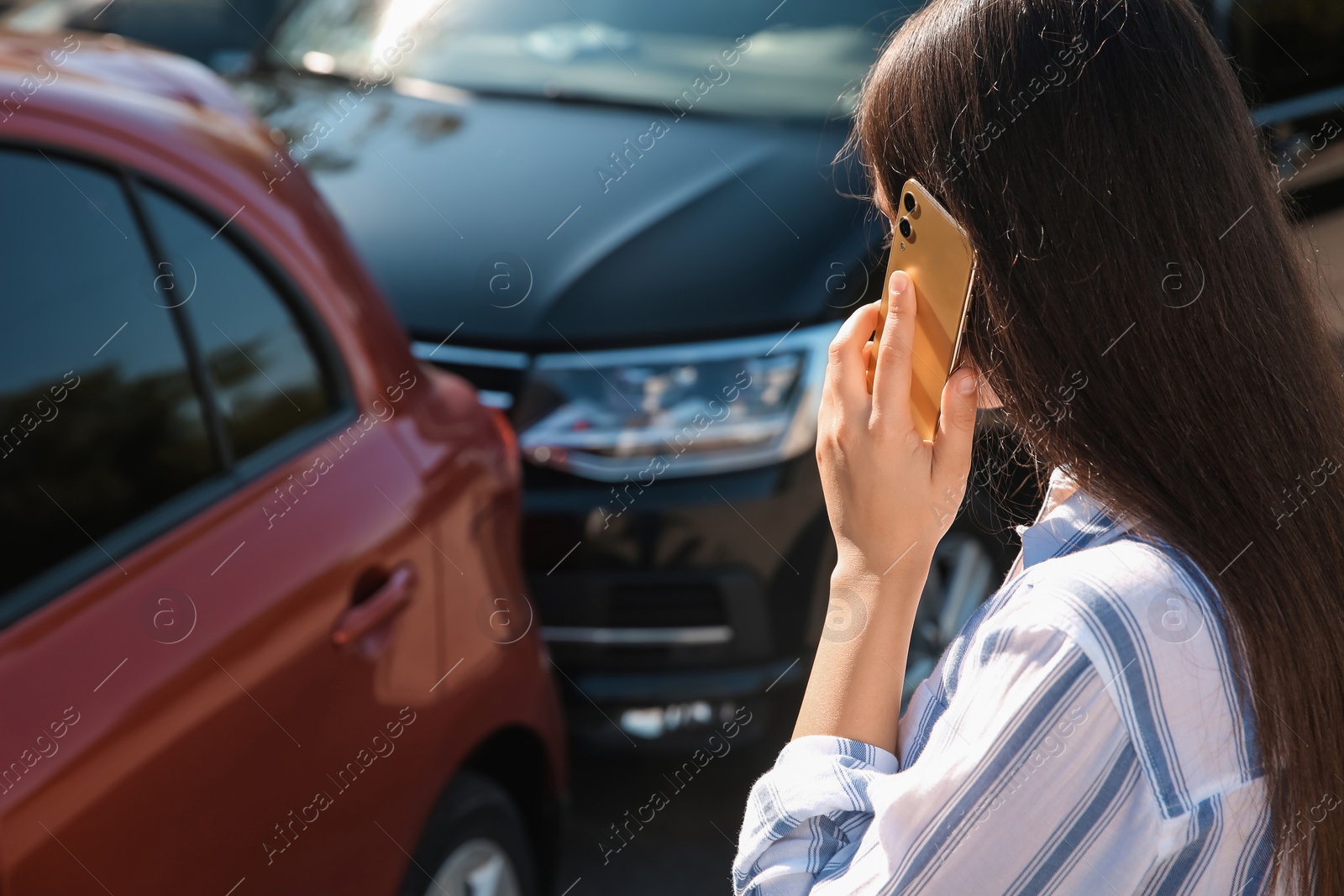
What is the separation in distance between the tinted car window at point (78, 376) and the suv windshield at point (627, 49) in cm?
195

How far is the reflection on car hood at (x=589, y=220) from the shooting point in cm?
276

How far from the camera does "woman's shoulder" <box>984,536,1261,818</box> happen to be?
2.91 ft

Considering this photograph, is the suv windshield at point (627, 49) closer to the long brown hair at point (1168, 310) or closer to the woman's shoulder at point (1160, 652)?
the long brown hair at point (1168, 310)

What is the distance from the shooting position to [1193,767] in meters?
0.90

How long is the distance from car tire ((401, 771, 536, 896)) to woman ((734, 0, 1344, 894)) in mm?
836

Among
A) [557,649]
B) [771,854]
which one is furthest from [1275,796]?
[557,649]

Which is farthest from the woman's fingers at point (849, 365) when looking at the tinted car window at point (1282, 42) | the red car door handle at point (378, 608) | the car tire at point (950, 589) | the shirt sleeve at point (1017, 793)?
the tinted car window at point (1282, 42)

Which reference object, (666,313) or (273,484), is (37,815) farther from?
(666,313)

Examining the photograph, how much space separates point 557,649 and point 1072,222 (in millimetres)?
1997

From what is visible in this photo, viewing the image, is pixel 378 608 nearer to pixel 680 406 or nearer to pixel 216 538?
pixel 216 538

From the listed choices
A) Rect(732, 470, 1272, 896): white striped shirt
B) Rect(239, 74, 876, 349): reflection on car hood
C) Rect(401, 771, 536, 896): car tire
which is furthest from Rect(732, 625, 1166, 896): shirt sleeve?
Rect(239, 74, 876, 349): reflection on car hood

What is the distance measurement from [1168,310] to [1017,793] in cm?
41

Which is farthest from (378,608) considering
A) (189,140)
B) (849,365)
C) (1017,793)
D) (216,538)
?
(1017,793)

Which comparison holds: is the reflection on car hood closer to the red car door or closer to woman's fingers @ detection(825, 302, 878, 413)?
the red car door
